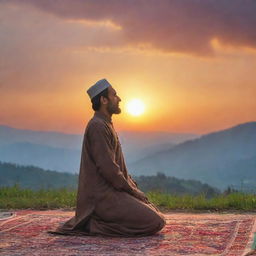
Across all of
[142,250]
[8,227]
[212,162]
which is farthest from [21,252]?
[212,162]

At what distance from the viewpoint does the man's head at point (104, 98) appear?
9.72 meters

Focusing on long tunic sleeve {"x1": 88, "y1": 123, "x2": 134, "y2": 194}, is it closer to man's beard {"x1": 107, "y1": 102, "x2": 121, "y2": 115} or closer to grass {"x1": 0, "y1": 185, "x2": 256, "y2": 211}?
man's beard {"x1": 107, "y1": 102, "x2": 121, "y2": 115}

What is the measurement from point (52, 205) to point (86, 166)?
12.3 feet

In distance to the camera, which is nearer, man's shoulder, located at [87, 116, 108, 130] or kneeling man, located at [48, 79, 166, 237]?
kneeling man, located at [48, 79, 166, 237]

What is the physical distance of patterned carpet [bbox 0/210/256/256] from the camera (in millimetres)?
8047

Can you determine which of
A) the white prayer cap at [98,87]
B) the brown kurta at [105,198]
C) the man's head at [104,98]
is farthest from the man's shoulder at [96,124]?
the white prayer cap at [98,87]

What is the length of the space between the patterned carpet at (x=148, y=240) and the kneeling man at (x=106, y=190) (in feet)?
0.75

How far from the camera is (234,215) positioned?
11.6 meters

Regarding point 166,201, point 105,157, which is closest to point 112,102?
point 105,157

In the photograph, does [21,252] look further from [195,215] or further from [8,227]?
[195,215]

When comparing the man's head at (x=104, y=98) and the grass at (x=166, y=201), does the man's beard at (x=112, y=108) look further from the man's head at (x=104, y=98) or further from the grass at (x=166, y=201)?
the grass at (x=166, y=201)

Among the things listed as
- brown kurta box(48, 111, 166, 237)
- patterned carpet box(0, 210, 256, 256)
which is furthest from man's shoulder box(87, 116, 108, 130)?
patterned carpet box(0, 210, 256, 256)

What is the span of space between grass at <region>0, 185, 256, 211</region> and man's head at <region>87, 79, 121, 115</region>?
3.64 m

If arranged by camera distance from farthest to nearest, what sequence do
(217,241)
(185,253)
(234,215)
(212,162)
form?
1. (212,162)
2. (234,215)
3. (217,241)
4. (185,253)
